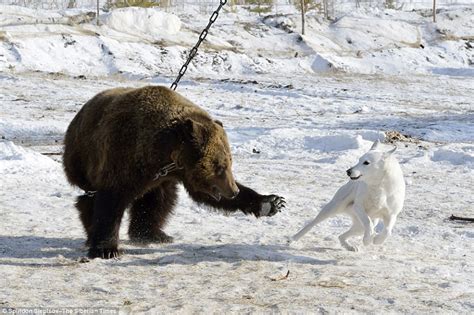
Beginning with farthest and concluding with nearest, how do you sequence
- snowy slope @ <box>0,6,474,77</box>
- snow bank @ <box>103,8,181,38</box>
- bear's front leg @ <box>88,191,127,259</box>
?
snow bank @ <box>103,8,181,38</box>
snowy slope @ <box>0,6,474,77</box>
bear's front leg @ <box>88,191,127,259</box>

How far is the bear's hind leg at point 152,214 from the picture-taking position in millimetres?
6613

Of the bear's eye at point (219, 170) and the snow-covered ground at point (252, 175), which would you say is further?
the bear's eye at point (219, 170)

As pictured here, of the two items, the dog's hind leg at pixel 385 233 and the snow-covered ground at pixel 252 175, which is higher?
the dog's hind leg at pixel 385 233

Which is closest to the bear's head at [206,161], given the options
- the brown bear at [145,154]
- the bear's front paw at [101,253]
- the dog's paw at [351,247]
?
the brown bear at [145,154]

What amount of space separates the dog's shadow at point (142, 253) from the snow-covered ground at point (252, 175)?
0.02 metres

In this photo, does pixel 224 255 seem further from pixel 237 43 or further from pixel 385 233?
pixel 237 43

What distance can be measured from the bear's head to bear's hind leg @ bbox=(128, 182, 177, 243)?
3.08 ft

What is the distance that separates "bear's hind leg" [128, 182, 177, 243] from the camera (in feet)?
21.7

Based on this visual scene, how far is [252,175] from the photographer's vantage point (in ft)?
34.8

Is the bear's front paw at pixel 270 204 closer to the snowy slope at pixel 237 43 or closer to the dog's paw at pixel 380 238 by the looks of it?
the dog's paw at pixel 380 238

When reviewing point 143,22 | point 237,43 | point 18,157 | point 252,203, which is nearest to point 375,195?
point 252,203

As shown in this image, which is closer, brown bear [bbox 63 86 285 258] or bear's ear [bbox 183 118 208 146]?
bear's ear [bbox 183 118 208 146]

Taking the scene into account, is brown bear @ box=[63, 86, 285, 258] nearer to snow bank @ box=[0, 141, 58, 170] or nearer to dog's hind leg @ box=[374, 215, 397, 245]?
dog's hind leg @ box=[374, 215, 397, 245]

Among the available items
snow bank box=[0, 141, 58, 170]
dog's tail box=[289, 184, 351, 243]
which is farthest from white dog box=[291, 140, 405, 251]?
snow bank box=[0, 141, 58, 170]
